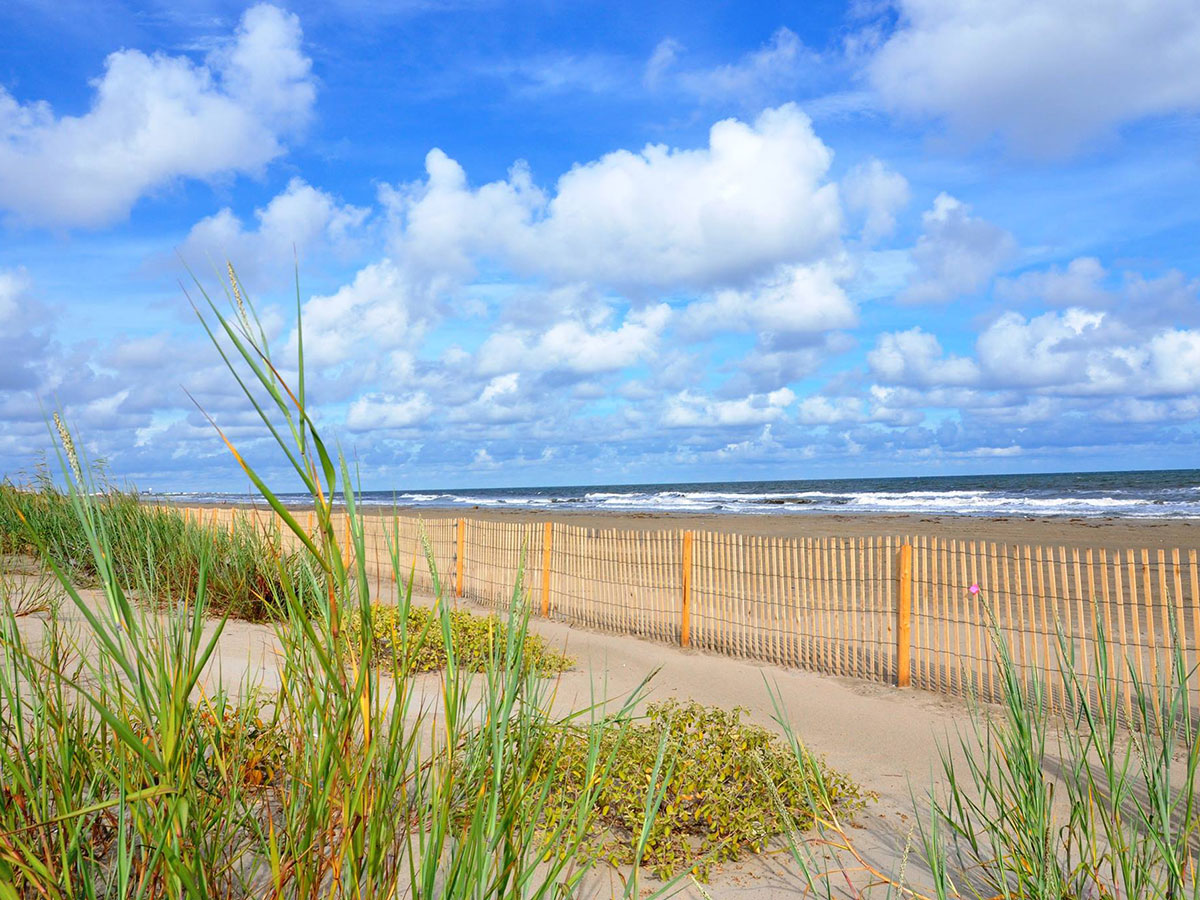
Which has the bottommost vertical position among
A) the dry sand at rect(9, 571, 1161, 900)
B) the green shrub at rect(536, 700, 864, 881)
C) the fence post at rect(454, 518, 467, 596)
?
the dry sand at rect(9, 571, 1161, 900)

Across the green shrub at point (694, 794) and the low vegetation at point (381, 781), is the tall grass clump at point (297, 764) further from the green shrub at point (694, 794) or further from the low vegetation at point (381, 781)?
the green shrub at point (694, 794)

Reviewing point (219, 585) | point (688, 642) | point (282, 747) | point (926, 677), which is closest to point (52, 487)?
point (219, 585)

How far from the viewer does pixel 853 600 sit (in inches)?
272

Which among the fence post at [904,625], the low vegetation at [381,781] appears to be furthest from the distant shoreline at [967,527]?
the low vegetation at [381,781]

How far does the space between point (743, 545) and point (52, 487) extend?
23.1 ft

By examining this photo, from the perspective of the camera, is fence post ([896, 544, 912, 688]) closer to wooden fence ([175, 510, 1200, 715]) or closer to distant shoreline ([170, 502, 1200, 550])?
wooden fence ([175, 510, 1200, 715])

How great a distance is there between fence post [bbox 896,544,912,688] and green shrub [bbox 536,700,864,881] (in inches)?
111

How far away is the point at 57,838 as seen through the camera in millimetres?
1931

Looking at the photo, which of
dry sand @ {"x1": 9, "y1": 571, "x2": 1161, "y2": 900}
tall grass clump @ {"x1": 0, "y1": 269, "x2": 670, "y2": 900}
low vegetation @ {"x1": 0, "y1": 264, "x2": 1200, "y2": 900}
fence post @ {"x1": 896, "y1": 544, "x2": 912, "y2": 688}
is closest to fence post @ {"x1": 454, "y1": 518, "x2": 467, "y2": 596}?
dry sand @ {"x1": 9, "y1": 571, "x2": 1161, "y2": 900}

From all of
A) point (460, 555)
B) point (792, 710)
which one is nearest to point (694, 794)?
point (792, 710)

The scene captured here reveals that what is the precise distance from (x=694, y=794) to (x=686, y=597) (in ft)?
15.5

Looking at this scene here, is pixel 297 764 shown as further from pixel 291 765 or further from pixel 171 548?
pixel 171 548

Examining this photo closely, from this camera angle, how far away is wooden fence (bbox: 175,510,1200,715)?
5820mm

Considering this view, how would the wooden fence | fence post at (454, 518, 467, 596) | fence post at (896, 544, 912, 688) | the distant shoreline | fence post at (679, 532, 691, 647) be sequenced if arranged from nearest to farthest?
the wooden fence < fence post at (896, 544, 912, 688) < fence post at (679, 532, 691, 647) < fence post at (454, 518, 467, 596) < the distant shoreline
